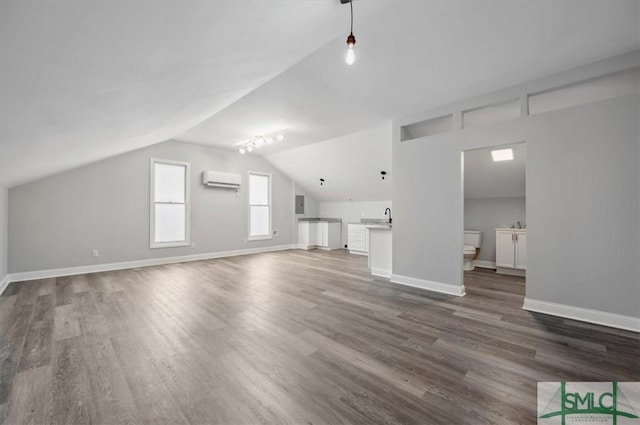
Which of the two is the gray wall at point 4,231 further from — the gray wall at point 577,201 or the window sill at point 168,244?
the gray wall at point 577,201

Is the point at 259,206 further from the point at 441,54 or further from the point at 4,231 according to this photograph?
the point at 441,54

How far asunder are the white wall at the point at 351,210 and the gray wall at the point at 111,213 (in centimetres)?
298

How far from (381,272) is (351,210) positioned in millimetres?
3743

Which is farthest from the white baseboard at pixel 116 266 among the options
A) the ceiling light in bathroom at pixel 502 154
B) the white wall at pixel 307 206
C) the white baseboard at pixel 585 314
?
the white baseboard at pixel 585 314

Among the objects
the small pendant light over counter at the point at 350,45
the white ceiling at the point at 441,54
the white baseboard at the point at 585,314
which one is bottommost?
the white baseboard at the point at 585,314

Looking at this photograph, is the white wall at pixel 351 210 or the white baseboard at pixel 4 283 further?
the white wall at pixel 351 210

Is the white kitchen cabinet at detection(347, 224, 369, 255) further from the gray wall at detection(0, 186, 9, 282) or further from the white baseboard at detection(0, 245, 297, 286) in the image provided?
the gray wall at detection(0, 186, 9, 282)

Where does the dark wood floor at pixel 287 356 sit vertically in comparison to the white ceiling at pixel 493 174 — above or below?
below

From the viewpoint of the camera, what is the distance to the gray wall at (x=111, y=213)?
4.55 metres

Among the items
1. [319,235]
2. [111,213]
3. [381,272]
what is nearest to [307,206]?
[319,235]

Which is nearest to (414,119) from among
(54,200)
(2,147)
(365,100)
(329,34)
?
(365,100)

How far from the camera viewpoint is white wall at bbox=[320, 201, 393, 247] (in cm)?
759

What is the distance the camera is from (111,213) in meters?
5.30

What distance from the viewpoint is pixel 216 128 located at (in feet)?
17.0
